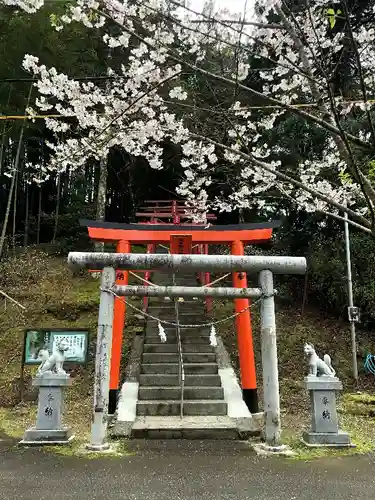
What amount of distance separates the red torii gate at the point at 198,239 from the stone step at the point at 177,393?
1.42ft

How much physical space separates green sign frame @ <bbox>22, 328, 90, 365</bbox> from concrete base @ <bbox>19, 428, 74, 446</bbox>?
1701mm

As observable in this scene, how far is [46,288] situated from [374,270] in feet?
26.5

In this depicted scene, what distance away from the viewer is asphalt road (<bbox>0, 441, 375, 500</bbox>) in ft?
12.4

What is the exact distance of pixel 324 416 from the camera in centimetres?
528

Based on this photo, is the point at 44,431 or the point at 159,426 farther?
the point at 159,426

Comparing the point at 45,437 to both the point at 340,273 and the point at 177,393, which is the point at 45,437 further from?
the point at 340,273

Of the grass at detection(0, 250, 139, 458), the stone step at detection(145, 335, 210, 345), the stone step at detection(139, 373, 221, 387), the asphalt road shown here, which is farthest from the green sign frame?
the asphalt road

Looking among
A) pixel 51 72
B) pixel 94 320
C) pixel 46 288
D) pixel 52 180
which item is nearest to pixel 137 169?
pixel 52 180

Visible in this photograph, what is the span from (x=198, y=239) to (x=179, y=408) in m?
2.72

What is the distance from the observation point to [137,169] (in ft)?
54.6

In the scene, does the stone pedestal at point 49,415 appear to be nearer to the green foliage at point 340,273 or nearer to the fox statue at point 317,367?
the fox statue at point 317,367

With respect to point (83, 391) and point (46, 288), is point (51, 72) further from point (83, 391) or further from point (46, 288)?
point (46, 288)

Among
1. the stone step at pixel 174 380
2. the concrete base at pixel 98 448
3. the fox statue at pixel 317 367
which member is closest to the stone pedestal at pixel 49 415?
the concrete base at pixel 98 448

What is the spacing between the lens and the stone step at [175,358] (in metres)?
7.73
